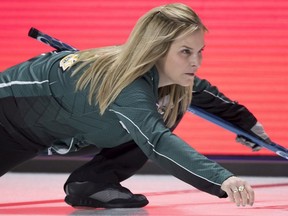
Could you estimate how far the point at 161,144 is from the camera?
220 centimetres

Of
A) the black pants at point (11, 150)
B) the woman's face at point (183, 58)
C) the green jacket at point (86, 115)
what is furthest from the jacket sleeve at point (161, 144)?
the black pants at point (11, 150)

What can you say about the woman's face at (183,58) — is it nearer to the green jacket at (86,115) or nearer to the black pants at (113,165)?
the green jacket at (86,115)

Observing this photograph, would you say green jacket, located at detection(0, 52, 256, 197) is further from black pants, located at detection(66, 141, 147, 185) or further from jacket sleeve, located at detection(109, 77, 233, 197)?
black pants, located at detection(66, 141, 147, 185)

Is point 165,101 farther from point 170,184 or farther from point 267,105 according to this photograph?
point 267,105

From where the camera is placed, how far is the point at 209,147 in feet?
15.4

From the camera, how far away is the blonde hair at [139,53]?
7.77 ft

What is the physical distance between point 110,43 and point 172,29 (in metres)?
2.39

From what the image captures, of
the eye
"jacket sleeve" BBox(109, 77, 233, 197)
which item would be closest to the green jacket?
"jacket sleeve" BBox(109, 77, 233, 197)

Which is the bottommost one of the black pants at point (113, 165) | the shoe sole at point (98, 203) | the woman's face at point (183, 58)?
the shoe sole at point (98, 203)

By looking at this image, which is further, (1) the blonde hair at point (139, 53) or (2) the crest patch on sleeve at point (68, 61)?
(2) the crest patch on sleeve at point (68, 61)

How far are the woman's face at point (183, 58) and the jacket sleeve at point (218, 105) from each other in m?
0.53

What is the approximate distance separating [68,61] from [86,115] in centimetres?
20

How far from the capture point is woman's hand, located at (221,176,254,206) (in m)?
1.94

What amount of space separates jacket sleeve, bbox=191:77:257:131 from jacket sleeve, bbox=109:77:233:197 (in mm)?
660
